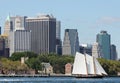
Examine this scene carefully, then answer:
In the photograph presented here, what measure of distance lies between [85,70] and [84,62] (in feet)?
8.02

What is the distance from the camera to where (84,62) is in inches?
7830

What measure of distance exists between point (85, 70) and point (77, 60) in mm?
4694

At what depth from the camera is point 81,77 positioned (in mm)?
199625

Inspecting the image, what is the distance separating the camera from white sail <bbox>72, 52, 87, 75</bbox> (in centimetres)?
19238

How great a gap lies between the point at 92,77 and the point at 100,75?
95.3 inches

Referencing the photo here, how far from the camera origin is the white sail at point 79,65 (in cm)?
19238

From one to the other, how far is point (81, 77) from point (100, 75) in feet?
17.3

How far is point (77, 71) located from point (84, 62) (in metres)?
7.17

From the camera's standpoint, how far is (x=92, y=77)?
198875 millimetres

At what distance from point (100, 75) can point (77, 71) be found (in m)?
9.86

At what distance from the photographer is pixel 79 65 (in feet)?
643

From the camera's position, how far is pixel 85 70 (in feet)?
649

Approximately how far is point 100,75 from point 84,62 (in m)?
5.78

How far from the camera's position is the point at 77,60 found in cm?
19475
